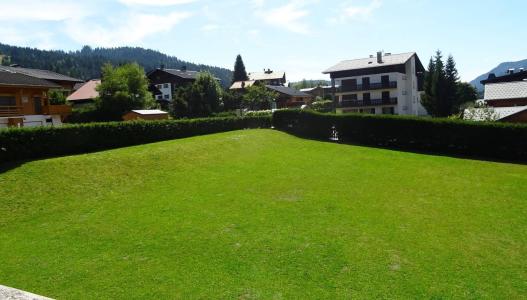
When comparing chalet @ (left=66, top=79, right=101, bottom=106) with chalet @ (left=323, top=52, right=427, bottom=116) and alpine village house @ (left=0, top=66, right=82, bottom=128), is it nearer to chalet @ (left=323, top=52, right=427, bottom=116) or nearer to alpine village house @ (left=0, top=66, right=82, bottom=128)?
alpine village house @ (left=0, top=66, right=82, bottom=128)

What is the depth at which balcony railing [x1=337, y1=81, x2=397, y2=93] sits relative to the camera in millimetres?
60181

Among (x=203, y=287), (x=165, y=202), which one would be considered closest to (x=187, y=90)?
(x=165, y=202)

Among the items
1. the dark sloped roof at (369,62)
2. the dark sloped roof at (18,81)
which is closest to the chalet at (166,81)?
the dark sloped roof at (369,62)

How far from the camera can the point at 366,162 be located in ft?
79.8

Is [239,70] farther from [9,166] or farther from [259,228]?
[259,228]

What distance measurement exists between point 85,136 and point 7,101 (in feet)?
47.9

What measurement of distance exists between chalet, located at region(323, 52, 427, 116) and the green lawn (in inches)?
1549

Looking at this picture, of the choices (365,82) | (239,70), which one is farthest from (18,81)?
(239,70)

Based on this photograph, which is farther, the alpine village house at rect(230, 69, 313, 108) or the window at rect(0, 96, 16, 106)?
the alpine village house at rect(230, 69, 313, 108)

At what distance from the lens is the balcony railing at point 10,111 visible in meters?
32.6

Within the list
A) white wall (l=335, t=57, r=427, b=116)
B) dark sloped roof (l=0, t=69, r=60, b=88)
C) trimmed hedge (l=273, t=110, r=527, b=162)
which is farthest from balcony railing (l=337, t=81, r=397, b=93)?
dark sloped roof (l=0, t=69, r=60, b=88)

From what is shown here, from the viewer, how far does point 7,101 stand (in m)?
33.7

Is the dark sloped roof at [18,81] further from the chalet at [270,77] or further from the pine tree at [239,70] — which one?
the pine tree at [239,70]

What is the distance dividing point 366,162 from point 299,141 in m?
9.08
